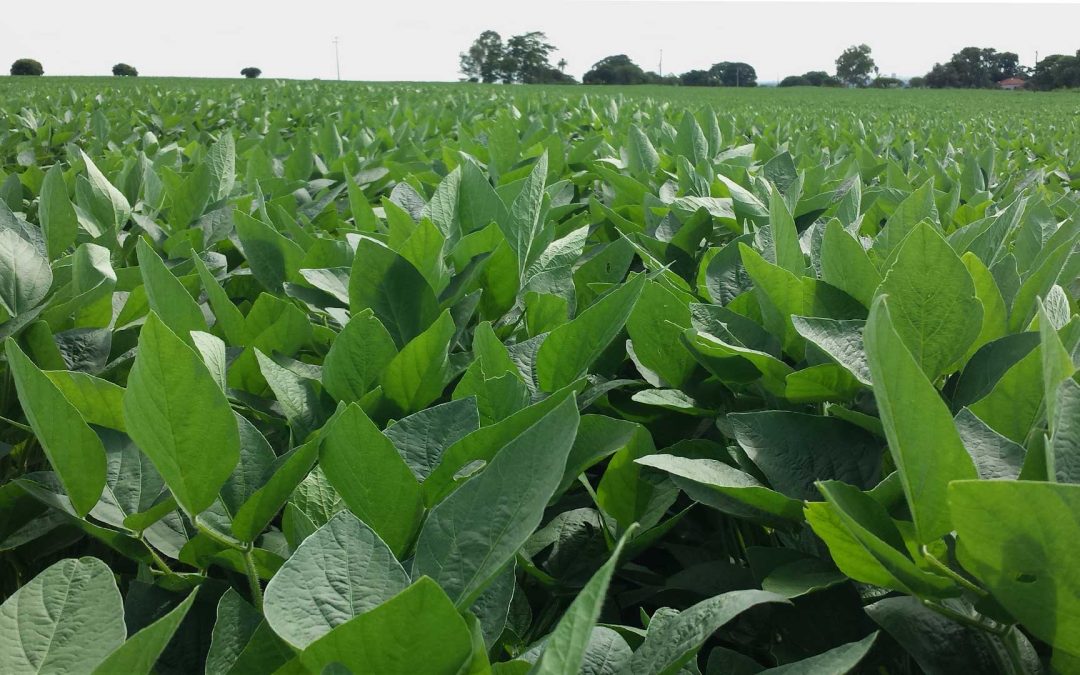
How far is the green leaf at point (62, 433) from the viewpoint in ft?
2.38

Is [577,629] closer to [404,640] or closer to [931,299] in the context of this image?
[404,640]

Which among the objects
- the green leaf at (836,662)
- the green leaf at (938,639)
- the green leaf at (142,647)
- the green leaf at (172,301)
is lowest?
the green leaf at (938,639)

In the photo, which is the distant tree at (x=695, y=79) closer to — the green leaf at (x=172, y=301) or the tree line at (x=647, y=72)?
the tree line at (x=647, y=72)

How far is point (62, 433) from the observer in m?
0.76

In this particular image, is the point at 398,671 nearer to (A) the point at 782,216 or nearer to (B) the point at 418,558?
(B) the point at 418,558

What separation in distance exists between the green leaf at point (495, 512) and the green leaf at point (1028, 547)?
27 centimetres

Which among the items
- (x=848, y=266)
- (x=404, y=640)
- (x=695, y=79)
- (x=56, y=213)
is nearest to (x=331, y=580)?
(x=404, y=640)

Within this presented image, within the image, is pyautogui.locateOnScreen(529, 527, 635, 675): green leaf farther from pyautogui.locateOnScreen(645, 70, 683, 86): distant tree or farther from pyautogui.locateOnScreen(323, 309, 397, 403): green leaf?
pyautogui.locateOnScreen(645, 70, 683, 86): distant tree

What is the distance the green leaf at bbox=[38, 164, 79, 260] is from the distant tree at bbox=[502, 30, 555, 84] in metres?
90.7

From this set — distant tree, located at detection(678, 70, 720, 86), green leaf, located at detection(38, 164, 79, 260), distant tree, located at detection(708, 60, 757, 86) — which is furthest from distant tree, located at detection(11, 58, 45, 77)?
distant tree, located at detection(708, 60, 757, 86)

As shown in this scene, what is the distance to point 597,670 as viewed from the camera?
0.70 meters

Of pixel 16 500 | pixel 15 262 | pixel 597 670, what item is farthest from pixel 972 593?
pixel 15 262

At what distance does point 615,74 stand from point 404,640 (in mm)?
87906

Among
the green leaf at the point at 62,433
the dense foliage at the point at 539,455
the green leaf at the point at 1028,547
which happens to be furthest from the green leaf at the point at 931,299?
the green leaf at the point at 62,433
